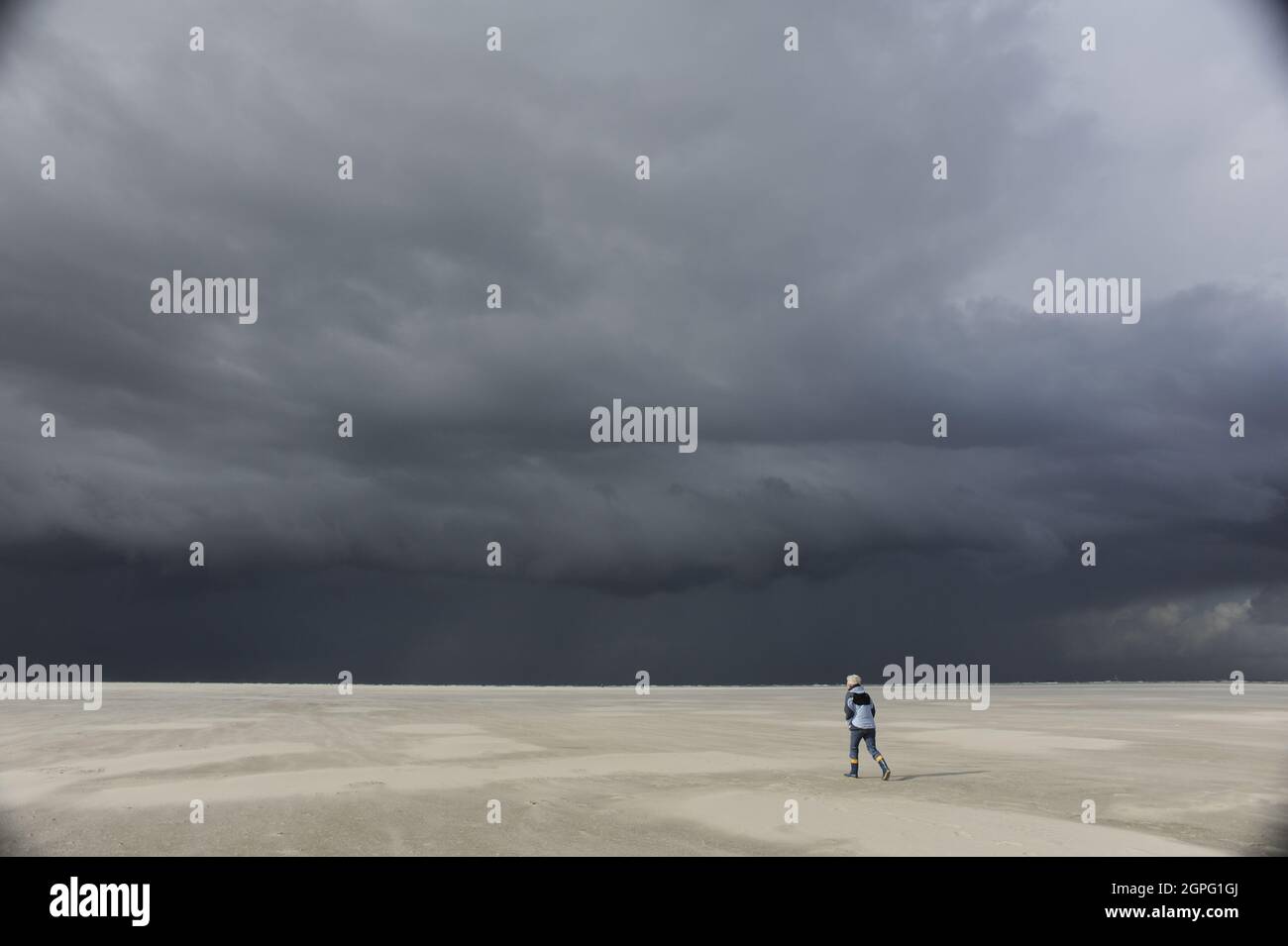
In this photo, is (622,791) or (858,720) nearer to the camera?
(622,791)

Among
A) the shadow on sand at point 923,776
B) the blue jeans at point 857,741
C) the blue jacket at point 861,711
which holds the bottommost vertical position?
the shadow on sand at point 923,776

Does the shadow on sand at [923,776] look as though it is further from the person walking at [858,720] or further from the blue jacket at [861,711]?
the blue jacket at [861,711]

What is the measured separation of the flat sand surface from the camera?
12609 mm

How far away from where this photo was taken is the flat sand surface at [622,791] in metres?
12.6

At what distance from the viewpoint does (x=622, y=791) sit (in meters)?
17.6

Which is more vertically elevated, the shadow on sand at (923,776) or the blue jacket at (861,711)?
the blue jacket at (861,711)

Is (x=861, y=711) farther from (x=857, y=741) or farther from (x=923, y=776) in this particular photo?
(x=923, y=776)

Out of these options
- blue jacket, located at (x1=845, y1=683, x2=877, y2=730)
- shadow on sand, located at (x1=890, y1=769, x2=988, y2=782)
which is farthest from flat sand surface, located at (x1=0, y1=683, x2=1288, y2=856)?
blue jacket, located at (x1=845, y1=683, x2=877, y2=730)
